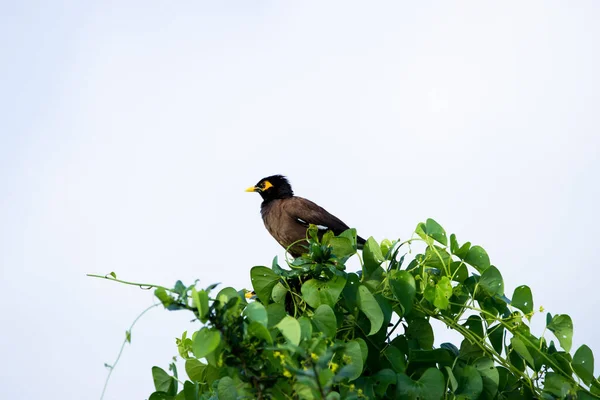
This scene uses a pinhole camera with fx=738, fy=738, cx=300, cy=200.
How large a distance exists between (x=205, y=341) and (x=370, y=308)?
2.80 ft

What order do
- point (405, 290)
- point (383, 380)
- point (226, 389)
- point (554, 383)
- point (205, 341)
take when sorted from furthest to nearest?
1. point (554, 383)
2. point (405, 290)
3. point (383, 380)
4. point (226, 389)
5. point (205, 341)

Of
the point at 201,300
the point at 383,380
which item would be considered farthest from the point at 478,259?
the point at 201,300

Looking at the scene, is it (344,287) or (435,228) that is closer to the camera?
(344,287)

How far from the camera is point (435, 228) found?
293cm

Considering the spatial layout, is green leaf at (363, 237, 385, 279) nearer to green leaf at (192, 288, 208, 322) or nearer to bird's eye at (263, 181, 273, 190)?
green leaf at (192, 288, 208, 322)

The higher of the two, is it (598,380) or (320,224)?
(320,224)

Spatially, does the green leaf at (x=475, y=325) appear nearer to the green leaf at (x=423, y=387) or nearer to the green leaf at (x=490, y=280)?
the green leaf at (x=490, y=280)

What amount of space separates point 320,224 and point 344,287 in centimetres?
363

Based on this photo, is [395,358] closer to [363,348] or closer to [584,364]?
[363,348]

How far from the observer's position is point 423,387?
8.33 feet

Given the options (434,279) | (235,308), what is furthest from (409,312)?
(235,308)

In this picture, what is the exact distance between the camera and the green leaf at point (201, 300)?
5.57 feet

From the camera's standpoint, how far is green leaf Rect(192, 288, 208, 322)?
1697mm

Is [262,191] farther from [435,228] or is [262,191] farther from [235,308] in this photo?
[235,308]
